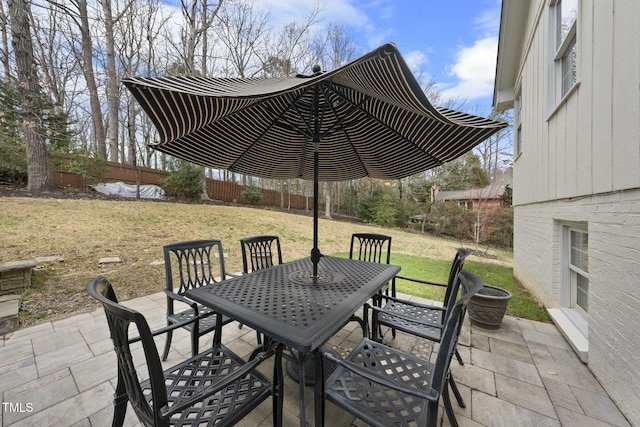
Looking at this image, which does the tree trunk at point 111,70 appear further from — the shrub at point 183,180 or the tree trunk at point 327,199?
the tree trunk at point 327,199

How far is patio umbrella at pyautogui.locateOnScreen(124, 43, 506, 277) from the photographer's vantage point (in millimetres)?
1285

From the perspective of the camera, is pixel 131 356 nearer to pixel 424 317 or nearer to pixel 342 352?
pixel 342 352

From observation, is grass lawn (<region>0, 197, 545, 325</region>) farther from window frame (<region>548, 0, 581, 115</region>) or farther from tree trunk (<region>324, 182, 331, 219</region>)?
tree trunk (<region>324, 182, 331, 219</region>)

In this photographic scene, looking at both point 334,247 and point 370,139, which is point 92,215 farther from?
point 370,139

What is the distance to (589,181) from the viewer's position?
2.36m

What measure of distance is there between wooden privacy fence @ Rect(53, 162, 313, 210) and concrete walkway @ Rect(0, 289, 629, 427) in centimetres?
937

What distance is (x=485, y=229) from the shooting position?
1005 centimetres

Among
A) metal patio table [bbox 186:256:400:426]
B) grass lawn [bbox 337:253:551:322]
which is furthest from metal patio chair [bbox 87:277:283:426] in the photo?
grass lawn [bbox 337:253:551:322]

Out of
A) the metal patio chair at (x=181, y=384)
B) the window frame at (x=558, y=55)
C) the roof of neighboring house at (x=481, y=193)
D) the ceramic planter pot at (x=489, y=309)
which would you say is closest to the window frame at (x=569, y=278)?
the ceramic planter pot at (x=489, y=309)

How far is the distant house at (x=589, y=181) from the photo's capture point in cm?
176

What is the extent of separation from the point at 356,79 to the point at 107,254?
5.90 m

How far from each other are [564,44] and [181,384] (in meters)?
5.37

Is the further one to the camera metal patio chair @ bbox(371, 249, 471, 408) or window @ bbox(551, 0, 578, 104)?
window @ bbox(551, 0, 578, 104)

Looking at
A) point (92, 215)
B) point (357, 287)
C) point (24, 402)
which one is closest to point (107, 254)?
point (92, 215)
